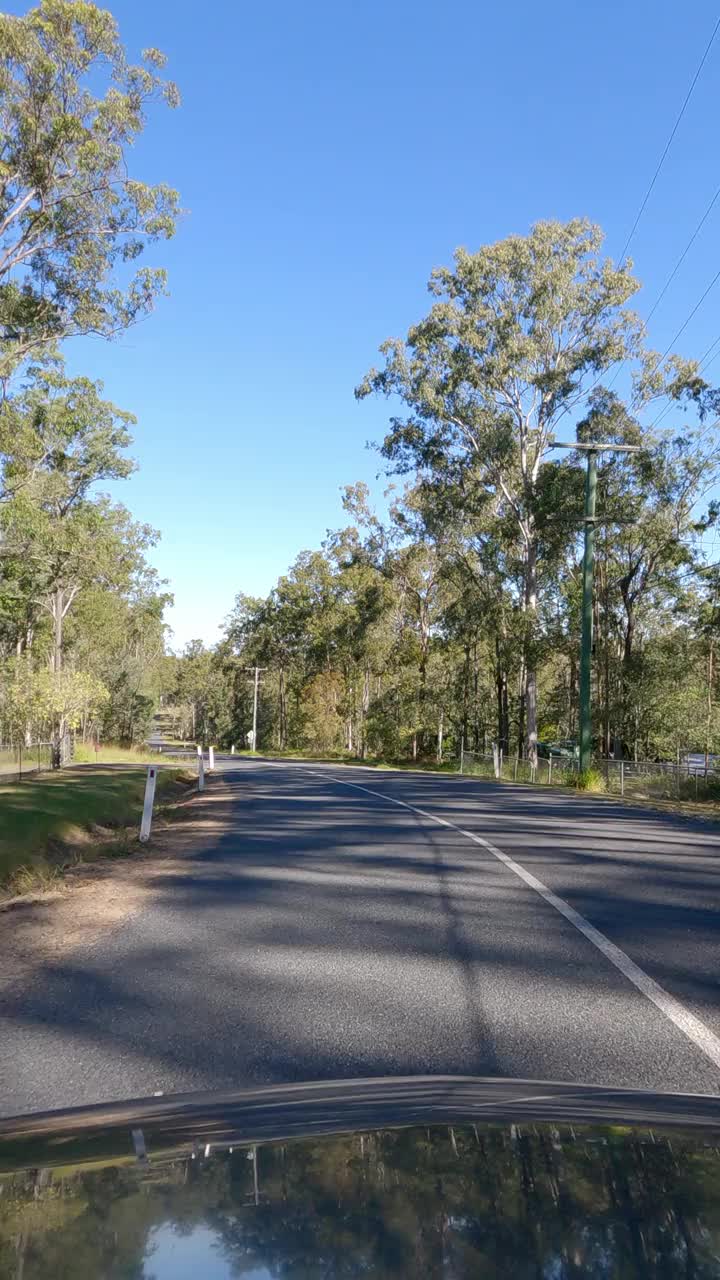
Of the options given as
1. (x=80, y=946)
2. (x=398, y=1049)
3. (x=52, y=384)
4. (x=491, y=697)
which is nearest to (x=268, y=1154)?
(x=398, y=1049)

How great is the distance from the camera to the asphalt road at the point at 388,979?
15.5ft

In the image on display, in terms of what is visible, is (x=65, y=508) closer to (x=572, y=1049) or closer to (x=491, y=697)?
(x=491, y=697)

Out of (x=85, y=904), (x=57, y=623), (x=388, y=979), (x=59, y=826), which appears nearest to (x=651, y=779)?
(x=59, y=826)

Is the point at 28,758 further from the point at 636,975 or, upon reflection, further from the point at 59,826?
the point at 636,975

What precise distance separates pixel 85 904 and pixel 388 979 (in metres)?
3.95

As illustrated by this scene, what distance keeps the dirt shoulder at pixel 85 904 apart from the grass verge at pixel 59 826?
0.37m

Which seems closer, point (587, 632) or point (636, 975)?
point (636, 975)

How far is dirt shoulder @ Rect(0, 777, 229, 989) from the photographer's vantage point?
736 cm

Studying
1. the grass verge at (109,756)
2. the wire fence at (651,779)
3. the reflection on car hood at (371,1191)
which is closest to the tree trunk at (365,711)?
the grass verge at (109,756)

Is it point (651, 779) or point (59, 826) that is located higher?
point (651, 779)

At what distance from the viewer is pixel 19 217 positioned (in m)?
21.1

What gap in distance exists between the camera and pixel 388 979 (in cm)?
641

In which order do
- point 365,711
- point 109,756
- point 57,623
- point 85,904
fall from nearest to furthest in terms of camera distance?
point 85,904 < point 57,623 < point 109,756 < point 365,711

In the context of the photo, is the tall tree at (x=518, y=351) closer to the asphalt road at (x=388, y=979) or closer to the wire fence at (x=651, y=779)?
the wire fence at (x=651, y=779)
